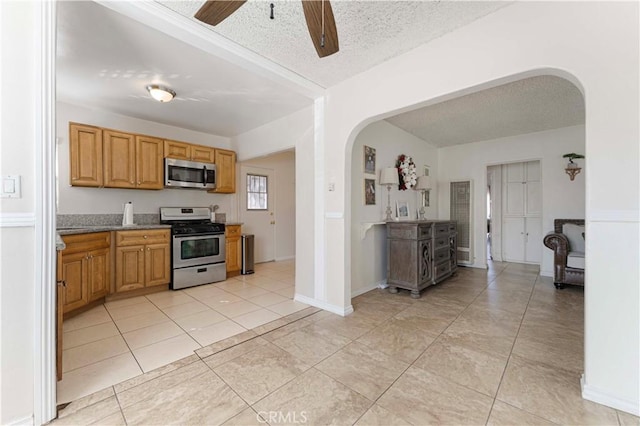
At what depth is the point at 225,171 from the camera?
4.73 m

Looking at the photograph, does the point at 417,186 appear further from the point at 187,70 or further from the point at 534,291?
the point at 187,70

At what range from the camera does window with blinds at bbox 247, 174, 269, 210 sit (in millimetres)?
5652

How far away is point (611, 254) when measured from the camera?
60.6 inches

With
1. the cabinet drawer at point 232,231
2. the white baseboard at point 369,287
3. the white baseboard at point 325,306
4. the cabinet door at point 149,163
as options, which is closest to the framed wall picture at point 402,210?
the white baseboard at point 369,287

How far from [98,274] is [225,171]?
2368mm

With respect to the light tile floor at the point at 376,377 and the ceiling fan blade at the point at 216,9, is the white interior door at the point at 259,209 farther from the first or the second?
the ceiling fan blade at the point at 216,9

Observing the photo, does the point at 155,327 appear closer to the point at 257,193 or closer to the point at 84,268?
the point at 84,268

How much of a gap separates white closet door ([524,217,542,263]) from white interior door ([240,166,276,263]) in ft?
18.2

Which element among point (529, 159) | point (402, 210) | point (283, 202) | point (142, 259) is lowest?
point (142, 259)

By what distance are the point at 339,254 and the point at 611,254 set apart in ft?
6.92

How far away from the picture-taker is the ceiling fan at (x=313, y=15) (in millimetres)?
1347

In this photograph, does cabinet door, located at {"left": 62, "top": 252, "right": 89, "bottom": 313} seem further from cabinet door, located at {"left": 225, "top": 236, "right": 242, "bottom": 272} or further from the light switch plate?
cabinet door, located at {"left": 225, "top": 236, "right": 242, "bottom": 272}

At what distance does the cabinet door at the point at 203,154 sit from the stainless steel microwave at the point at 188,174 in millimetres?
88

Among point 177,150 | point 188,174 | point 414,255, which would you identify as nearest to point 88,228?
point 188,174
